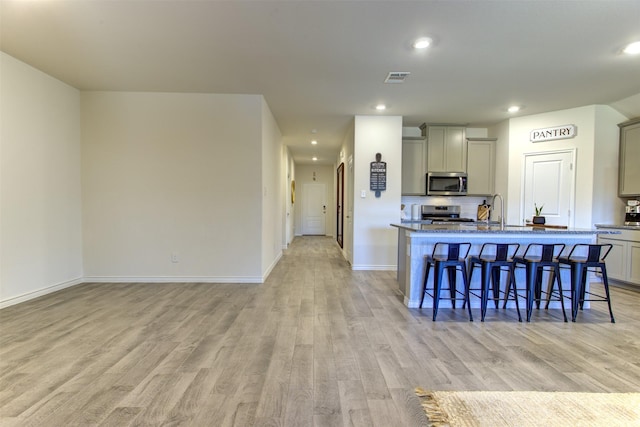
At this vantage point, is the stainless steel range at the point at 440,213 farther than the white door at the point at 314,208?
No

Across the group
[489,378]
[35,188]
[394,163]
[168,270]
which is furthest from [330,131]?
[489,378]

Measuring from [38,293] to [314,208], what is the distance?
26.6ft

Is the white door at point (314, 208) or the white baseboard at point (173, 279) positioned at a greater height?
the white door at point (314, 208)

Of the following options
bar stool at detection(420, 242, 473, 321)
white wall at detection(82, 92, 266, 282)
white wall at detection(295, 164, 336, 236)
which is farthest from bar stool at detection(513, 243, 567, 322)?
white wall at detection(295, 164, 336, 236)

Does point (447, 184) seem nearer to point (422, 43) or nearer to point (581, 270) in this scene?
point (581, 270)

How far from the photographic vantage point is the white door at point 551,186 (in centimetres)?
485

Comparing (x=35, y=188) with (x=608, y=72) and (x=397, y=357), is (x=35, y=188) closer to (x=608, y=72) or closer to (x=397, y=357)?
(x=397, y=357)

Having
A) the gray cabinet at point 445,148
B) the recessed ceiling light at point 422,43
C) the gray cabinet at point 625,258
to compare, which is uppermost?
the recessed ceiling light at point 422,43

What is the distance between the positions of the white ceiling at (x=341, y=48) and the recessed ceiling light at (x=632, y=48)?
2.9 inches

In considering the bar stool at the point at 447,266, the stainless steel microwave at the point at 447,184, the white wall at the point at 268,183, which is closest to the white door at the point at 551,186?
the stainless steel microwave at the point at 447,184

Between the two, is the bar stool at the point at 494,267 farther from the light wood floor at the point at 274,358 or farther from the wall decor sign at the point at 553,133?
the wall decor sign at the point at 553,133

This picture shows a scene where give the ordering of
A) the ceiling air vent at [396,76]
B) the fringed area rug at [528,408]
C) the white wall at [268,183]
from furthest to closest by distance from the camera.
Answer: the white wall at [268,183] < the ceiling air vent at [396,76] < the fringed area rug at [528,408]

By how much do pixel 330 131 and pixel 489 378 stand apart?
17.0 ft

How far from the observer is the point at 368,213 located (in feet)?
17.2
